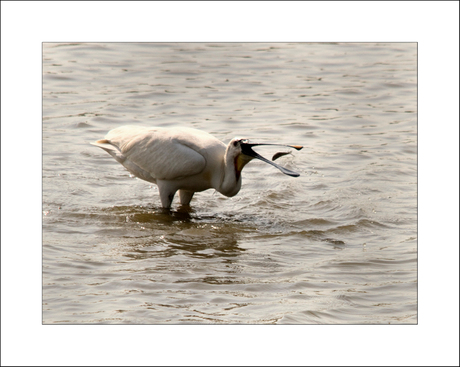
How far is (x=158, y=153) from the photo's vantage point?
811 cm

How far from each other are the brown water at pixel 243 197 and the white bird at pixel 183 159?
45 centimetres

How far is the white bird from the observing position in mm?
7832

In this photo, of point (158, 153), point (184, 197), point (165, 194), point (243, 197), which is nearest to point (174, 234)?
point (165, 194)

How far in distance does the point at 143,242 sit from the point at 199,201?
2.01 m

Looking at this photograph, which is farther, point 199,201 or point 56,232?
point 199,201

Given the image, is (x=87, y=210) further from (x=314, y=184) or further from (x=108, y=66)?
(x=108, y=66)

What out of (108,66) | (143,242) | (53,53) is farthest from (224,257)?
(53,53)

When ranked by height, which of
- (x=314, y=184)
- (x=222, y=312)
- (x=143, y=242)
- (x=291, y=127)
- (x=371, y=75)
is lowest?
(x=222, y=312)

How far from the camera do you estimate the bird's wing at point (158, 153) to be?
7902 millimetres

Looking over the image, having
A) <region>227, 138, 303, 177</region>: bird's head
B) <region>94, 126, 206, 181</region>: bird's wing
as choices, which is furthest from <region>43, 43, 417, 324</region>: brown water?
<region>227, 138, 303, 177</region>: bird's head

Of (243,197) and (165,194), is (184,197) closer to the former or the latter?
(165,194)

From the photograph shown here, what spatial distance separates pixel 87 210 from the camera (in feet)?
26.9

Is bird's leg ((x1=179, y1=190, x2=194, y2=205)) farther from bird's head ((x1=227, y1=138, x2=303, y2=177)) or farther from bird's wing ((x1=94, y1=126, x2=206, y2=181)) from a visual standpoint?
bird's head ((x1=227, y1=138, x2=303, y2=177))

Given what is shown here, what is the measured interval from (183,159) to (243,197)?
147 centimetres
